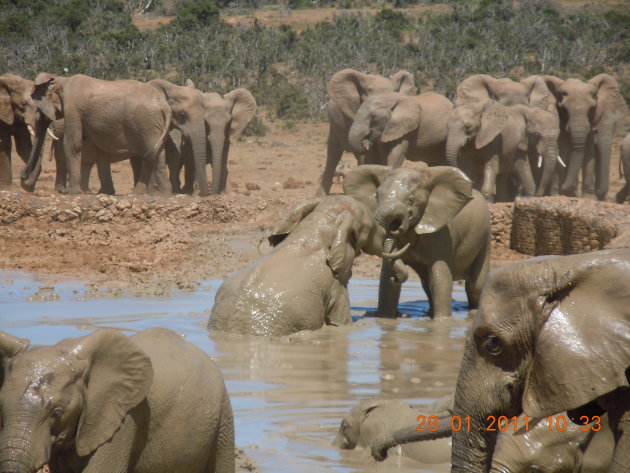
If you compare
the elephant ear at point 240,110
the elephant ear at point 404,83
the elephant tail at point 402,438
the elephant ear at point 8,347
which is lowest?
the elephant ear at point 240,110

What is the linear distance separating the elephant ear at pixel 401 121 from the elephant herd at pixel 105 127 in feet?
8.64

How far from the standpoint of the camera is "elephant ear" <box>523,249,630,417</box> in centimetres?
317

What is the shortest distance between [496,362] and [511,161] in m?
14.8

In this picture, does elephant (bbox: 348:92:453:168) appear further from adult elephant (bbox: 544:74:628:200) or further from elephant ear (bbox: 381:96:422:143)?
adult elephant (bbox: 544:74:628:200)

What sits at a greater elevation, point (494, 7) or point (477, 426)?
point (477, 426)

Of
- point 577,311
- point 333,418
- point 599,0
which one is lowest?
point 599,0

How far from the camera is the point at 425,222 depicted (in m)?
9.56

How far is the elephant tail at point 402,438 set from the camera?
4.86m

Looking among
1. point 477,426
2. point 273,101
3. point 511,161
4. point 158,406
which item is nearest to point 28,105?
point 511,161

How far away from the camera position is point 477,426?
11.6 feet

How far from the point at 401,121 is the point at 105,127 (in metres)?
4.31

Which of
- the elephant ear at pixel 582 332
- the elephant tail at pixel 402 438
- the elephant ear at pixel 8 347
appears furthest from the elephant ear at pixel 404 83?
the elephant ear at pixel 582 332

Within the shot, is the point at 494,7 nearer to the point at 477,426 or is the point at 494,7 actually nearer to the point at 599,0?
the point at 599,0
